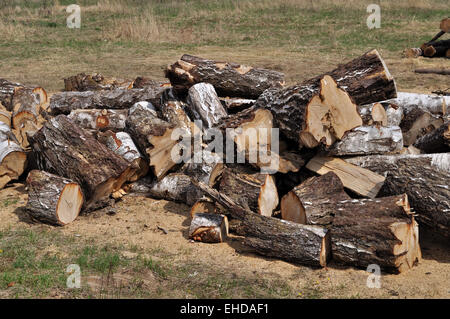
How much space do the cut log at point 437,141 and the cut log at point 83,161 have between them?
152 inches

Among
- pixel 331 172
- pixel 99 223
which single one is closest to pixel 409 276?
pixel 331 172

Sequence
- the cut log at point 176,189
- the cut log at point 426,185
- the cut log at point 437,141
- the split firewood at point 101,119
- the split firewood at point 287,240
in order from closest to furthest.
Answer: the split firewood at point 287,240
the cut log at point 426,185
the cut log at point 437,141
the cut log at point 176,189
the split firewood at point 101,119

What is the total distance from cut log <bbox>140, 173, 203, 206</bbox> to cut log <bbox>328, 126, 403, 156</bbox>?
1950 mm

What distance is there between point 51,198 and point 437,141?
4.79 metres

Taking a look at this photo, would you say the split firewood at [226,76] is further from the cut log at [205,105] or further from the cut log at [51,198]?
the cut log at [51,198]

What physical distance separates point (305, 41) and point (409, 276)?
1365 centimetres

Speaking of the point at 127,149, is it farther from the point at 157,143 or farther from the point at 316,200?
the point at 316,200

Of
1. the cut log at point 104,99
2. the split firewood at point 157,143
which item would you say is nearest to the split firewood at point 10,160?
the cut log at point 104,99

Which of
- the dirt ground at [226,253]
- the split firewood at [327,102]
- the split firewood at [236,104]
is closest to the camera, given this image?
the dirt ground at [226,253]

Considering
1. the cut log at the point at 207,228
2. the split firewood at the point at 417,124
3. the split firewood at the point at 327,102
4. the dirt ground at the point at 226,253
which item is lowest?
the dirt ground at the point at 226,253

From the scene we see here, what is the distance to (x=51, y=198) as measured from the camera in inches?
235

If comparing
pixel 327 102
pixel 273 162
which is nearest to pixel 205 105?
pixel 273 162

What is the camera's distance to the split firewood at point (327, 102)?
572 centimetres

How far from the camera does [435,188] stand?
16.9 feet
